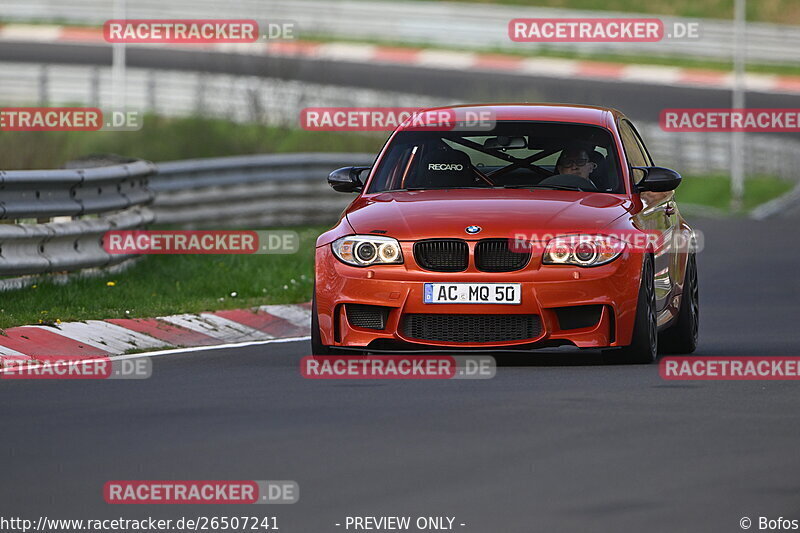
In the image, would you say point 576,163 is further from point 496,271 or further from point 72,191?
point 72,191

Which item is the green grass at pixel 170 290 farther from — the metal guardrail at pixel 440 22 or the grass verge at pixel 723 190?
the metal guardrail at pixel 440 22

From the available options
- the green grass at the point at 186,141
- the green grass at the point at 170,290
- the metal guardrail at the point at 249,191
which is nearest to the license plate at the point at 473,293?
the green grass at the point at 170,290

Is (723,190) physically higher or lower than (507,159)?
lower

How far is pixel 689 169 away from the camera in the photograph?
39344 millimetres

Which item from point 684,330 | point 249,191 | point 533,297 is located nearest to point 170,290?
point 684,330

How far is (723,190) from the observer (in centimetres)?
3747

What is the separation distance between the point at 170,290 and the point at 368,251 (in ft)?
15.6

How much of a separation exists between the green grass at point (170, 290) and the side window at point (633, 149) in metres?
3.36

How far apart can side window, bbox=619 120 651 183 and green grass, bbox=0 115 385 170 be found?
41.4 ft

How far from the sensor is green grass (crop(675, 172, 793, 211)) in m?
36.5

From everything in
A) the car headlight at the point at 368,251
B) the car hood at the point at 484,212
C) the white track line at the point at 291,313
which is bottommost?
the white track line at the point at 291,313

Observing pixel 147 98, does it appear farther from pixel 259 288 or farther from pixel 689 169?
pixel 259 288

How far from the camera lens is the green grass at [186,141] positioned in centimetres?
2547

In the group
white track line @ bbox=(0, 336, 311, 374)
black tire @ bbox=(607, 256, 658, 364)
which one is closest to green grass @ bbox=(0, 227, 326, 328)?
white track line @ bbox=(0, 336, 311, 374)
